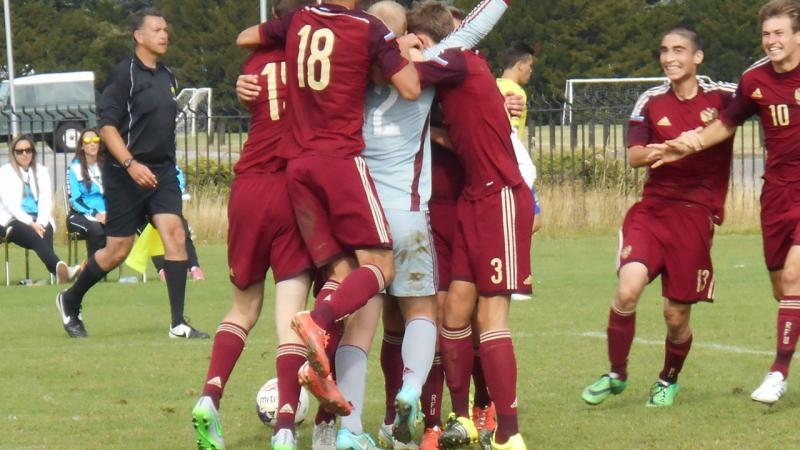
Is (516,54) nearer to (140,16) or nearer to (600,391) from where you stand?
(140,16)

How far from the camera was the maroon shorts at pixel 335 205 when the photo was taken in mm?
6902

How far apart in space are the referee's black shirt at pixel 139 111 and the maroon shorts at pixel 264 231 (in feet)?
13.5

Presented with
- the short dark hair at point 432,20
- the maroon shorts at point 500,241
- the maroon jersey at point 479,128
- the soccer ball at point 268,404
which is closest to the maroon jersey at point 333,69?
the maroon jersey at point 479,128

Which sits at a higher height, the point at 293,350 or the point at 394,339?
the point at 293,350

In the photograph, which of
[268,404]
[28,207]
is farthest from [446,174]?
[28,207]

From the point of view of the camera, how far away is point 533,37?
57.0 meters

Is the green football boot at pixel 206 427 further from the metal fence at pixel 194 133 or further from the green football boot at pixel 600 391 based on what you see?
the metal fence at pixel 194 133

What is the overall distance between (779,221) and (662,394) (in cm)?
119

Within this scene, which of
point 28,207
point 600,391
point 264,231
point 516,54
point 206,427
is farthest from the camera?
point 28,207

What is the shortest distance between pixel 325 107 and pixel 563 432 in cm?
211

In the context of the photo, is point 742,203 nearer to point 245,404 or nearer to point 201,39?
point 245,404

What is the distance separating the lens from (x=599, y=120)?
22547 millimetres

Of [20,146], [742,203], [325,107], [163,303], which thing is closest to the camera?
[325,107]

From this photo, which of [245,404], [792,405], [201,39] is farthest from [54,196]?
[201,39]
